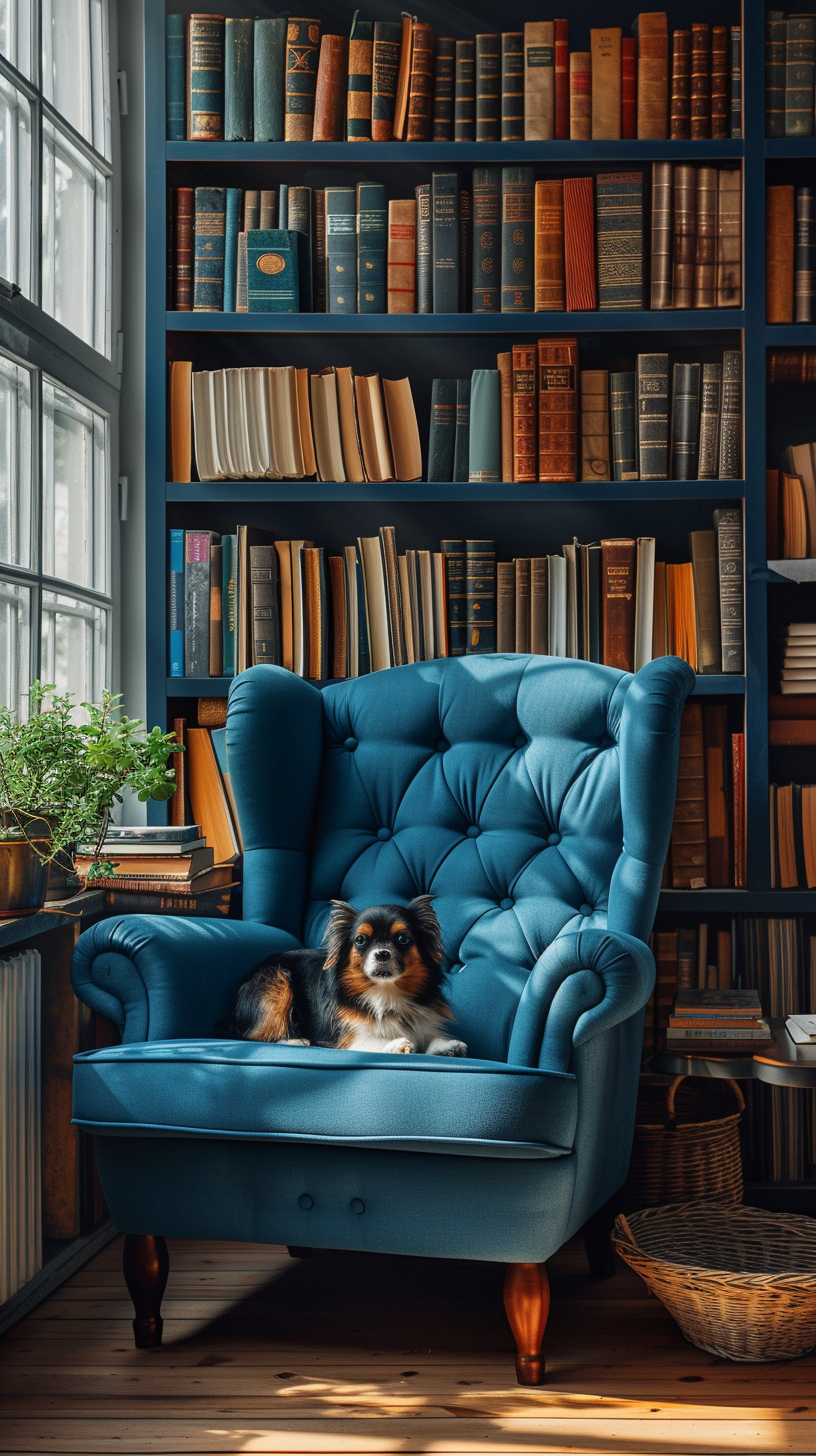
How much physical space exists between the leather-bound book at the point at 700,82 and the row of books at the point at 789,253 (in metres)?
0.21

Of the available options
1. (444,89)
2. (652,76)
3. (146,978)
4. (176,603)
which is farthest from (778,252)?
(146,978)

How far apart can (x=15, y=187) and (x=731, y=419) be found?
1612 mm

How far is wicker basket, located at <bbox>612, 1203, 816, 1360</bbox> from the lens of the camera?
5.98ft

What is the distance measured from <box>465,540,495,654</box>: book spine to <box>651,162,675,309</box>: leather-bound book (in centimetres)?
69

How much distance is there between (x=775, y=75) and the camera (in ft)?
8.86

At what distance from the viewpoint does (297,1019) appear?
2.08 meters

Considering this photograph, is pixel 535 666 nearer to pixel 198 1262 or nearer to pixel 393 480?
pixel 393 480

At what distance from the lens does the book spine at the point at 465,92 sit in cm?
275

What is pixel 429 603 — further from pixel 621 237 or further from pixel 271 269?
pixel 621 237

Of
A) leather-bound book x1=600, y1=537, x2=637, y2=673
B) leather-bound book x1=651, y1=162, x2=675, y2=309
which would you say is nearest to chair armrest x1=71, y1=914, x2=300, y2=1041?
leather-bound book x1=600, y1=537, x2=637, y2=673

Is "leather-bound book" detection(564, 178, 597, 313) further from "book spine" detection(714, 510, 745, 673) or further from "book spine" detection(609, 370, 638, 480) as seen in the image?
"book spine" detection(714, 510, 745, 673)

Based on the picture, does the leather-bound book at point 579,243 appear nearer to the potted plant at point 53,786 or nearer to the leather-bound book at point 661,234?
the leather-bound book at point 661,234

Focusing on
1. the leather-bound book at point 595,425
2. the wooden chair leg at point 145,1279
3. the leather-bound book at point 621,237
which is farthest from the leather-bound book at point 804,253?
the wooden chair leg at point 145,1279

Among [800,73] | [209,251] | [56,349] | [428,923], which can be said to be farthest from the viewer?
[209,251]
